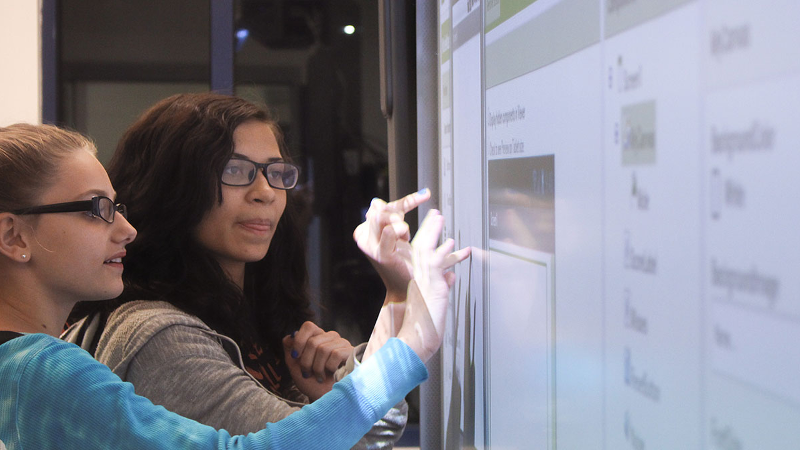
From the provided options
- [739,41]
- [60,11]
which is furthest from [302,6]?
[739,41]

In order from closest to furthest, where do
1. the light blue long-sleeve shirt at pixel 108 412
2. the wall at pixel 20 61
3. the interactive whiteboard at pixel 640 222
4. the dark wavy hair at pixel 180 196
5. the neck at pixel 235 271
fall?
the interactive whiteboard at pixel 640 222, the light blue long-sleeve shirt at pixel 108 412, the dark wavy hair at pixel 180 196, the neck at pixel 235 271, the wall at pixel 20 61

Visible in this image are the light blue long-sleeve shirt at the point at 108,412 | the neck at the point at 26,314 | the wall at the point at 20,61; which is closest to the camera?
the light blue long-sleeve shirt at the point at 108,412

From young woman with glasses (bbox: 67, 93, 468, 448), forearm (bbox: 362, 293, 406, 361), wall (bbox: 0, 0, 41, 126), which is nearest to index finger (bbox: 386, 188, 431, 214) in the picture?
young woman with glasses (bbox: 67, 93, 468, 448)

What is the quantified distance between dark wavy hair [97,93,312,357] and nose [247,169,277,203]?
6 centimetres

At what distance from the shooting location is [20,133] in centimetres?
99

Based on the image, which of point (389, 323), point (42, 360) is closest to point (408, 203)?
point (389, 323)

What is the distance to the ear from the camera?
0.93 m

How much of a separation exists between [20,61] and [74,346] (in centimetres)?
210

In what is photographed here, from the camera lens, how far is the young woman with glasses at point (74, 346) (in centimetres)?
78

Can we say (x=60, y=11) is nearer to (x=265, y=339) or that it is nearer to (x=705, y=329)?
(x=265, y=339)

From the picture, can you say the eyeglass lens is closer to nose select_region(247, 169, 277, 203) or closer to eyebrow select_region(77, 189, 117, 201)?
eyebrow select_region(77, 189, 117, 201)

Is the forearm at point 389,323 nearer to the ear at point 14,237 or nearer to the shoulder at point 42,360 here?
the shoulder at point 42,360

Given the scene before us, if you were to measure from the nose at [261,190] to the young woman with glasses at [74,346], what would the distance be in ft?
0.75

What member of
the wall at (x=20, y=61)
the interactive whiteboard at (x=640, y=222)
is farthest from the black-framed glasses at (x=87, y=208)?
the wall at (x=20, y=61)
